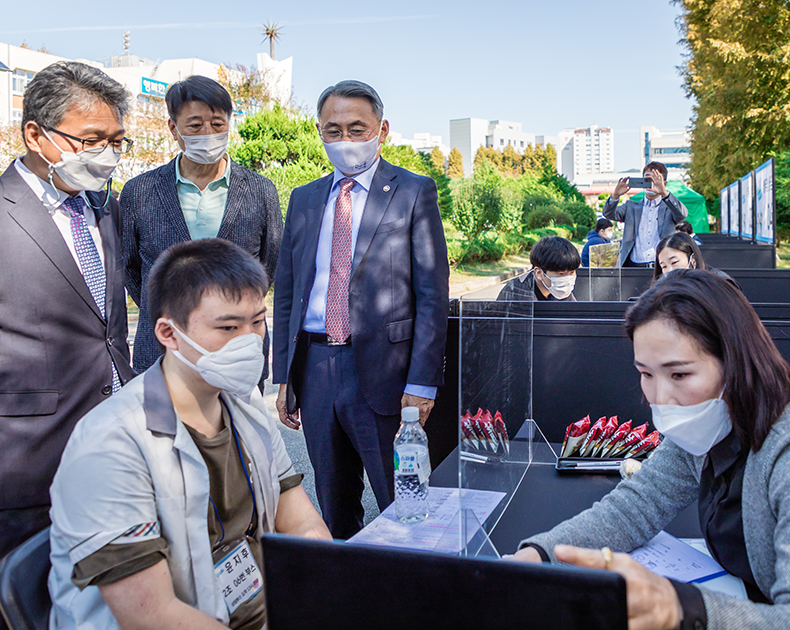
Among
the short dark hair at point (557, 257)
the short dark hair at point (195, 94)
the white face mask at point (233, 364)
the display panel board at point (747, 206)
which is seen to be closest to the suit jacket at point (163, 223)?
the short dark hair at point (195, 94)

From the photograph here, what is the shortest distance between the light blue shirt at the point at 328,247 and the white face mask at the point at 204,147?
21.9 inches

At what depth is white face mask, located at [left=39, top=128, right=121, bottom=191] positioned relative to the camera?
2.30 meters

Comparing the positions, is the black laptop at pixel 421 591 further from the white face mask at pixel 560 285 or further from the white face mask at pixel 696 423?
the white face mask at pixel 560 285

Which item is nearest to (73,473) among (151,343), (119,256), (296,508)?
(296,508)

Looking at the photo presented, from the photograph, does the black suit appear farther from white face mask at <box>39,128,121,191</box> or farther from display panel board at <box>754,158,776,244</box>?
display panel board at <box>754,158,776,244</box>

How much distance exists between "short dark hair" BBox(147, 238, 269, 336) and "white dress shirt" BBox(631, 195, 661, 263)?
22.2ft

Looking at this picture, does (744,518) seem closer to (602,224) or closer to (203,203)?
(203,203)

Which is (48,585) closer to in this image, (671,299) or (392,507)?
(392,507)

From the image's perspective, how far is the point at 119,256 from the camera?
2.54m

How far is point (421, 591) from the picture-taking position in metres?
0.79

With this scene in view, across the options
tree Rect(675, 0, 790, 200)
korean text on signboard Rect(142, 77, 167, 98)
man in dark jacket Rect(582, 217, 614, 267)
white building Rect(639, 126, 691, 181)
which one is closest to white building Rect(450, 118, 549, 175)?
white building Rect(639, 126, 691, 181)

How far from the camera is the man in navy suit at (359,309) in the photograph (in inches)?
107

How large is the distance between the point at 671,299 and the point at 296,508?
3.68ft

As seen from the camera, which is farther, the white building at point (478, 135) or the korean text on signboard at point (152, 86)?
the white building at point (478, 135)
